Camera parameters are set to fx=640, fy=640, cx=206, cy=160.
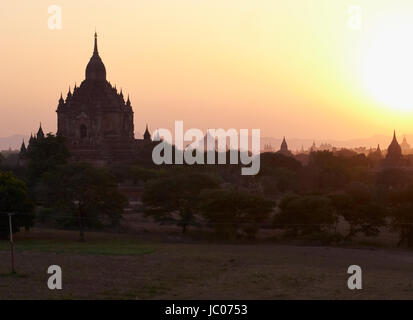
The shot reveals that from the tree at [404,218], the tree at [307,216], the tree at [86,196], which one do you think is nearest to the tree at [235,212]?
the tree at [307,216]

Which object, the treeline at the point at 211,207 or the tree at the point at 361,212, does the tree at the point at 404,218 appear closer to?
the treeline at the point at 211,207

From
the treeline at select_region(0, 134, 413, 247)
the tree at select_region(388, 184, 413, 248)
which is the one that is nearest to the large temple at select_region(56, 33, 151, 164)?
the treeline at select_region(0, 134, 413, 247)

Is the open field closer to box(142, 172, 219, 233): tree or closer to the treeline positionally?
the treeline

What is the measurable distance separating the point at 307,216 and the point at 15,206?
825 inches

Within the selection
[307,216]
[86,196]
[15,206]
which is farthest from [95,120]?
[307,216]

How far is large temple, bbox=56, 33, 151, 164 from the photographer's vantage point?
96.8m

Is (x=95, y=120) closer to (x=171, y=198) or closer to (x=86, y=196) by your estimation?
(x=171, y=198)

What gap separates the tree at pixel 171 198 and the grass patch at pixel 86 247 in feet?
21.5

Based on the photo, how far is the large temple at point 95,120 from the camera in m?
96.8

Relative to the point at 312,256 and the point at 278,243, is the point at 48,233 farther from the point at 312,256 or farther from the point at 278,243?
the point at 312,256

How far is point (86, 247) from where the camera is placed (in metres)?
41.8

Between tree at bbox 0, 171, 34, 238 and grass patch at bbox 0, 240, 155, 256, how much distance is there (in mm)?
1415
